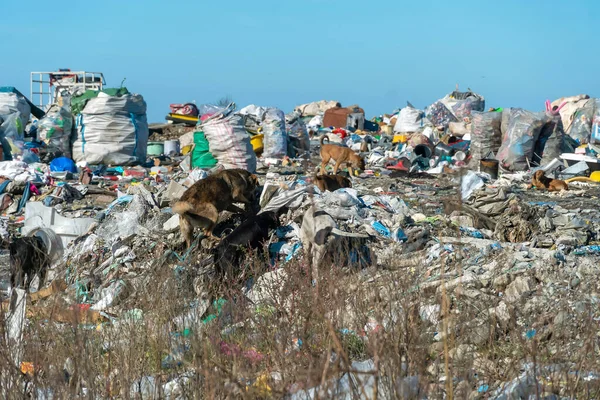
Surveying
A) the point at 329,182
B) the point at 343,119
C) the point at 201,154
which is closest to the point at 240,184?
the point at 329,182

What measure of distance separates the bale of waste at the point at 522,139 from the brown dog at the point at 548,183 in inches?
76.9

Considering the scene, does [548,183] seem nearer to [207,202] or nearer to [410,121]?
[207,202]

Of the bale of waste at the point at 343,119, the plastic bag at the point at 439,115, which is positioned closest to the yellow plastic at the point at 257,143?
the plastic bag at the point at 439,115

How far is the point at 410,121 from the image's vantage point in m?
16.0

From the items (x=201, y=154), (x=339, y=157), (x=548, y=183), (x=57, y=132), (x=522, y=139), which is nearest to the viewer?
(x=548, y=183)

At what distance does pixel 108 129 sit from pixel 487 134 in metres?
5.96

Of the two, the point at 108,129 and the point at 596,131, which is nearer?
the point at 108,129

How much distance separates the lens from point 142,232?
19.7 feet

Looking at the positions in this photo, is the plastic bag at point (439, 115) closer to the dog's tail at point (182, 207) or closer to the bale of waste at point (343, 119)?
the bale of waste at point (343, 119)

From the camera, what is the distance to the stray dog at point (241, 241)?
5.08 m

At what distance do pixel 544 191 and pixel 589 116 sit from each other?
5.36m

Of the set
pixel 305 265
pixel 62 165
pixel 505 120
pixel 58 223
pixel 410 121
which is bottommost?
pixel 62 165

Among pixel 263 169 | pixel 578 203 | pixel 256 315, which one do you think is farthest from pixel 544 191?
pixel 256 315

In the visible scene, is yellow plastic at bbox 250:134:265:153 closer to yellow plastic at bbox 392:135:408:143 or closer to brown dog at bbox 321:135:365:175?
brown dog at bbox 321:135:365:175
